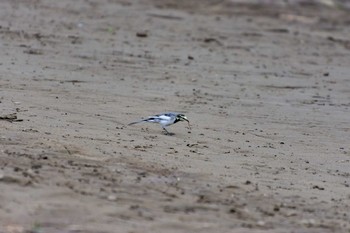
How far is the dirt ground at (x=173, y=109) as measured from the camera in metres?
7.11

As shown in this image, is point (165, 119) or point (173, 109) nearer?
point (165, 119)

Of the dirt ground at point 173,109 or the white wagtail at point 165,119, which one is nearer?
the dirt ground at point 173,109

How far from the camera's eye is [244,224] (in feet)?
23.0

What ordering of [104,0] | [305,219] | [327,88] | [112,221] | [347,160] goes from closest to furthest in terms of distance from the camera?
[112,221] → [305,219] → [347,160] → [327,88] → [104,0]

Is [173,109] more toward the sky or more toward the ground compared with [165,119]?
more toward the sky

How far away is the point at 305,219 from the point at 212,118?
3888mm

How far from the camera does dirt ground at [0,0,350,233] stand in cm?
711

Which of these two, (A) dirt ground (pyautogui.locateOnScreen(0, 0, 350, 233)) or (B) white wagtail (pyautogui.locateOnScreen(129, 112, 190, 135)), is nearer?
(A) dirt ground (pyautogui.locateOnScreen(0, 0, 350, 233))

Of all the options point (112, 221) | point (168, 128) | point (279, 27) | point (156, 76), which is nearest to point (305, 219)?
point (112, 221)

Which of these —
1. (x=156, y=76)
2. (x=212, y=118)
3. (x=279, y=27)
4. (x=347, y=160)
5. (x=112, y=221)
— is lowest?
(x=112, y=221)

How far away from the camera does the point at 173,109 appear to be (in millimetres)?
11359

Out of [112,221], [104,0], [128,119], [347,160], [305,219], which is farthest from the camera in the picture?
[104,0]

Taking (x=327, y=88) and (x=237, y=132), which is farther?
(x=327, y=88)

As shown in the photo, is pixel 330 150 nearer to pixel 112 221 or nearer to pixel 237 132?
pixel 237 132
